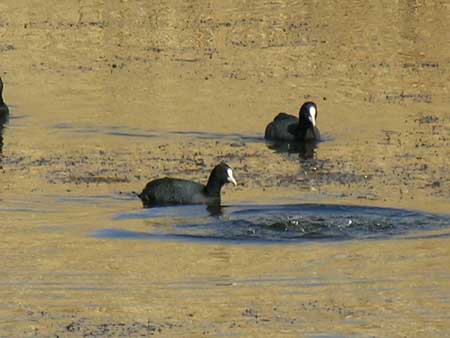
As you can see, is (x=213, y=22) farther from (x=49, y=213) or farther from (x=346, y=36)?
(x=49, y=213)

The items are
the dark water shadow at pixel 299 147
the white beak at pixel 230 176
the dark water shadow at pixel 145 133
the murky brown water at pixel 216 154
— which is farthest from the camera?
the dark water shadow at pixel 145 133

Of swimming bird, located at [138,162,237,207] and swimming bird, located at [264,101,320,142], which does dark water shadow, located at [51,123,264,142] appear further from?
swimming bird, located at [138,162,237,207]

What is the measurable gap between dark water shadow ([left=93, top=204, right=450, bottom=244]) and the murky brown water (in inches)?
9.7

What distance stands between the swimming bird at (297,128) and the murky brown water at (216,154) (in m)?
0.31

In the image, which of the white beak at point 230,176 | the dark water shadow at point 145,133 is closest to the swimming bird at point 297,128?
the dark water shadow at point 145,133

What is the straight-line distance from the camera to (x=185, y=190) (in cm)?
1903

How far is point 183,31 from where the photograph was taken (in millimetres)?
32219

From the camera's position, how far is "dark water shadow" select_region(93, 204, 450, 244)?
55.8ft

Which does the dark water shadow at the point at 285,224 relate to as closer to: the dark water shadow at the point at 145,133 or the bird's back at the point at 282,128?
the dark water shadow at the point at 145,133

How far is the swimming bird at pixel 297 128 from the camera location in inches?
937

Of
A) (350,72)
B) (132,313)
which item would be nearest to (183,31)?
(350,72)

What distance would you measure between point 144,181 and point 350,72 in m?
8.86

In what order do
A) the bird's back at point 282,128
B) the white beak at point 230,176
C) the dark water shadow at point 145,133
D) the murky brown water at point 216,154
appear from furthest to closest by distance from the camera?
the bird's back at point 282,128
the dark water shadow at point 145,133
the white beak at point 230,176
the murky brown water at point 216,154

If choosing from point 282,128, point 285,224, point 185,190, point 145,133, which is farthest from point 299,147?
point 285,224
